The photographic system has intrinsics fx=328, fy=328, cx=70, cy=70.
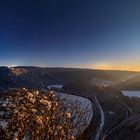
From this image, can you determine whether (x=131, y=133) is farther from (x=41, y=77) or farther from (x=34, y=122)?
(x=41, y=77)

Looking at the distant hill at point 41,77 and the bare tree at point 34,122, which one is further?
the distant hill at point 41,77

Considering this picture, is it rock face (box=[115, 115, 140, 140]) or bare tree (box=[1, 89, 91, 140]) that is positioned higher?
Answer: bare tree (box=[1, 89, 91, 140])

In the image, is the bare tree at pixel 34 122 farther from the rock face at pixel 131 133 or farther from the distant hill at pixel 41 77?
the distant hill at pixel 41 77

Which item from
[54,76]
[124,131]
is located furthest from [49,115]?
[54,76]

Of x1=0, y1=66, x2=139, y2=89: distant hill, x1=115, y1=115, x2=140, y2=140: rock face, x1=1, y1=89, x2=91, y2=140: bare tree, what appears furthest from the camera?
x1=0, y1=66, x2=139, y2=89: distant hill

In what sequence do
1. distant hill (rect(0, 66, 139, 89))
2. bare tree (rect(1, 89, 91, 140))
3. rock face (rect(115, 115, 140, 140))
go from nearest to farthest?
bare tree (rect(1, 89, 91, 140)), rock face (rect(115, 115, 140, 140)), distant hill (rect(0, 66, 139, 89))

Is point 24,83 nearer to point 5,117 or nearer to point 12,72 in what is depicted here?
point 12,72

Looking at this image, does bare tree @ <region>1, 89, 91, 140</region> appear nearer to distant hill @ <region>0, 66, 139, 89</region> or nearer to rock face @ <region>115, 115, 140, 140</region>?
rock face @ <region>115, 115, 140, 140</region>

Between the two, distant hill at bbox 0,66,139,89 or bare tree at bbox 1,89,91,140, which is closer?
bare tree at bbox 1,89,91,140

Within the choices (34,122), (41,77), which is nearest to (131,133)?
(34,122)

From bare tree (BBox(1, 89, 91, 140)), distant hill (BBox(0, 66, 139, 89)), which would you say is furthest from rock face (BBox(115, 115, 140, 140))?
distant hill (BBox(0, 66, 139, 89))

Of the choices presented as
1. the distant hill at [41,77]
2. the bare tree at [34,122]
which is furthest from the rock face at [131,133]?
the distant hill at [41,77]
